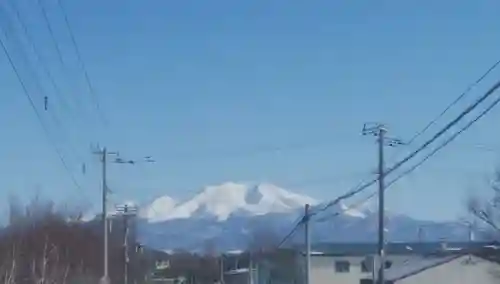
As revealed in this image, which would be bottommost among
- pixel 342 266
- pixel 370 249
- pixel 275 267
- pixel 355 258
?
pixel 275 267

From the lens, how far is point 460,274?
56531 mm

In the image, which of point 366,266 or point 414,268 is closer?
point 414,268

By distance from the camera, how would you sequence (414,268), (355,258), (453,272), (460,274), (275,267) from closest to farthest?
(453,272), (460,274), (414,268), (355,258), (275,267)

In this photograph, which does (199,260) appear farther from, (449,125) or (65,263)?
(449,125)

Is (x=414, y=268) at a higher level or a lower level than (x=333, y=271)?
higher

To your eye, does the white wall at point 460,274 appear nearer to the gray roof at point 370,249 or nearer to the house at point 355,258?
the house at point 355,258

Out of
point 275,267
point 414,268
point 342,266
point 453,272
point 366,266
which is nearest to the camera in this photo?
point 453,272

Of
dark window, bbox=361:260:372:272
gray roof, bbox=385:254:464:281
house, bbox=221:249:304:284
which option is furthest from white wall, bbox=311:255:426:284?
gray roof, bbox=385:254:464:281

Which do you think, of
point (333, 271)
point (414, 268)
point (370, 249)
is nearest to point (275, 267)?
point (370, 249)

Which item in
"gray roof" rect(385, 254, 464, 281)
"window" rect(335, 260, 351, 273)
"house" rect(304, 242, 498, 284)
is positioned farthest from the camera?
"window" rect(335, 260, 351, 273)

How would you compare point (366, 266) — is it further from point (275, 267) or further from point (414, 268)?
point (275, 267)

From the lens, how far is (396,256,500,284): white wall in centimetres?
5500

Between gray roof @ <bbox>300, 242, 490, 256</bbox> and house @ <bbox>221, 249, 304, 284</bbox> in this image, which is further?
house @ <bbox>221, 249, 304, 284</bbox>

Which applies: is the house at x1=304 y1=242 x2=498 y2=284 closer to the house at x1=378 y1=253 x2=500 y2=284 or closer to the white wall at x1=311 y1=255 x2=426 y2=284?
the white wall at x1=311 y1=255 x2=426 y2=284
